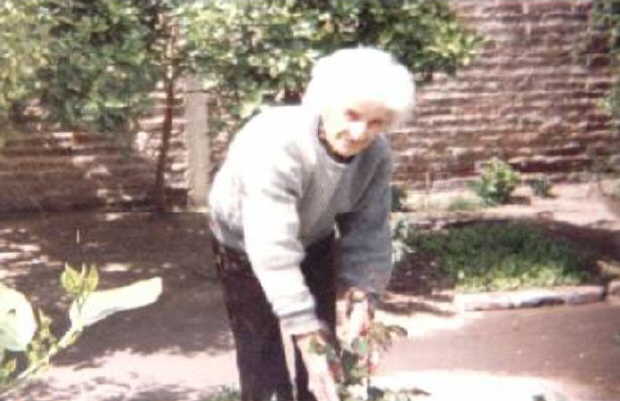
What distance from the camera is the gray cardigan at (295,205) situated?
7.65 feet

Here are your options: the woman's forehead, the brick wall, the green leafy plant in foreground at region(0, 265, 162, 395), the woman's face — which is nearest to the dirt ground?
the brick wall

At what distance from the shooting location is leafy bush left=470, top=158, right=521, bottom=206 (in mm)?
9258

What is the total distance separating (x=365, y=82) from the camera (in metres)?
2.32

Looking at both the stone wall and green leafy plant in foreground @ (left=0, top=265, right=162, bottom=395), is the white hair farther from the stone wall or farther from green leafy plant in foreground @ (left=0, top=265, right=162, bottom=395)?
the stone wall

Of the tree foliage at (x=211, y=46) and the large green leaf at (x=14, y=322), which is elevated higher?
the tree foliage at (x=211, y=46)

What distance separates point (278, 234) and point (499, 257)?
504 centimetres

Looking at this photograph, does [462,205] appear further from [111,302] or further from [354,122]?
[111,302]

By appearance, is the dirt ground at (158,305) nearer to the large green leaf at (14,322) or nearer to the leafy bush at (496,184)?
the leafy bush at (496,184)

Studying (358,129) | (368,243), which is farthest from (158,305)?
(358,129)

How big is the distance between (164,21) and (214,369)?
2503 mm

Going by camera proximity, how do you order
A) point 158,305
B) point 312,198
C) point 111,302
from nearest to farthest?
1. point 111,302
2. point 312,198
3. point 158,305

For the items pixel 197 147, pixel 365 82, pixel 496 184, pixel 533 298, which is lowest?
pixel 533 298

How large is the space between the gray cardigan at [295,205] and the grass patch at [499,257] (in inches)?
150

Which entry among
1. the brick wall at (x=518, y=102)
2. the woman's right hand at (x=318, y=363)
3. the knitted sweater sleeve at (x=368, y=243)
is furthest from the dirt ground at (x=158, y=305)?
the woman's right hand at (x=318, y=363)
